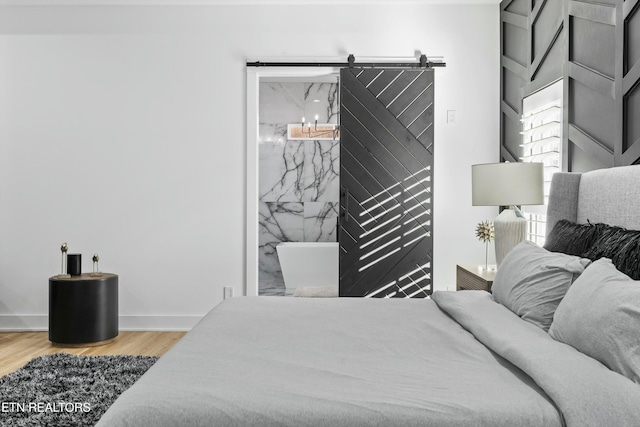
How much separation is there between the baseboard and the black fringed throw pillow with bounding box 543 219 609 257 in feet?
10.1

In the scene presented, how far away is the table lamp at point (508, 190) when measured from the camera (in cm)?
→ 345

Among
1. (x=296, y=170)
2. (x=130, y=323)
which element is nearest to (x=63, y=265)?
(x=130, y=323)

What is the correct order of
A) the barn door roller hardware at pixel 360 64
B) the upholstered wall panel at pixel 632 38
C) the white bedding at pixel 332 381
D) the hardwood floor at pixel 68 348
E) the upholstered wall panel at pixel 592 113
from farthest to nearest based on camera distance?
the barn door roller hardware at pixel 360 64
the hardwood floor at pixel 68 348
the upholstered wall panel at pixel 592 113
the upholstered wall panel at pixel 632 38
the white bedding at pixel 332 381

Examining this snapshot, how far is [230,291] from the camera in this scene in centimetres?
487

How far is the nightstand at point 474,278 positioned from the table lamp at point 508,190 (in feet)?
0.66

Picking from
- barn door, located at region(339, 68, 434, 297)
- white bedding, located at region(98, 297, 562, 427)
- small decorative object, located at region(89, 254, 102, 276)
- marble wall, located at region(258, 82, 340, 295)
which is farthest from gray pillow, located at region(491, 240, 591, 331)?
marble wall, located at region(258, 82, 340, 295)

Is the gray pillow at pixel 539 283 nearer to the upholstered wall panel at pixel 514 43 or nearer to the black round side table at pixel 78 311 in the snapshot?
the upholstered wall panel at pixel 514 43

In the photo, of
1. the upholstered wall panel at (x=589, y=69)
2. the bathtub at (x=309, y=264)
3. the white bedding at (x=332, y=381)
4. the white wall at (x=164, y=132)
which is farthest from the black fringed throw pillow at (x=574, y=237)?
the bathtub at (x=309, y=264)

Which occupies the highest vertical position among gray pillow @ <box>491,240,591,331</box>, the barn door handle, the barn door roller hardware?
the barn door roller hardware

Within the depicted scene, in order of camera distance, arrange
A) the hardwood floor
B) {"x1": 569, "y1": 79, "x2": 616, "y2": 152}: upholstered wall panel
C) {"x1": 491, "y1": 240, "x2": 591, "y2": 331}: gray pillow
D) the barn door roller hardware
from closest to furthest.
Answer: {"x1": 491, "y1": 240, "x2": 591, "y2": 331}: gray pillow < {"x1": 569, "y1": 79, "x2": 616, "y2": 152}: upholstered wall panel < the hardwood floor < the barn door roller hardware

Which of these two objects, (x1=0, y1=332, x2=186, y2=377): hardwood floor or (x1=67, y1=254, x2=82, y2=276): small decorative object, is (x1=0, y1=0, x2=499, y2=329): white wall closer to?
(x1=0, y1=332, x2=186, y2=377): hardwood floor

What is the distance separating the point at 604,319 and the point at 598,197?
1283mm

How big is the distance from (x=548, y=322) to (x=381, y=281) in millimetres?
2653

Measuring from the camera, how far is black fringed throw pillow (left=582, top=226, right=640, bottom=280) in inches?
81.4
